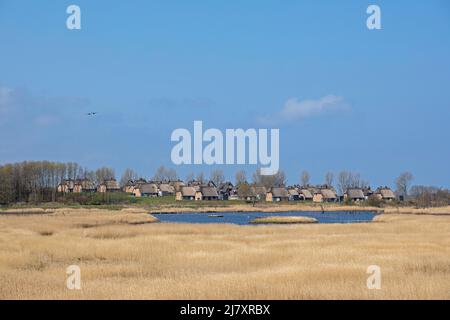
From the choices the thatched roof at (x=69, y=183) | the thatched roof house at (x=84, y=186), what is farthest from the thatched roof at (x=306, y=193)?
the thatched roof at (x=69, y=183)

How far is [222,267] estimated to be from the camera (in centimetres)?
2689

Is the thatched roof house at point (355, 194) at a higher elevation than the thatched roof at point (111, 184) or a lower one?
lower

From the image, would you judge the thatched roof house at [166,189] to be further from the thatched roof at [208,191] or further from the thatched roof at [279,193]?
the thatched roof at [279,193]

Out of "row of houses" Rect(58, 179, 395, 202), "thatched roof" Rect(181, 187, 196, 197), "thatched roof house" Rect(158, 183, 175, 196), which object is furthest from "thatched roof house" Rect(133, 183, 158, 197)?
"thatched roof" Rect(181, 187, 196, 197)

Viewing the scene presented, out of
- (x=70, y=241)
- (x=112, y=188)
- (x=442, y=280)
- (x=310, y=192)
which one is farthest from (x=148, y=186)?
(x=442, y=280)

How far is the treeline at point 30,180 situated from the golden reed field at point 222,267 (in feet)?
236

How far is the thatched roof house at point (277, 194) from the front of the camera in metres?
182

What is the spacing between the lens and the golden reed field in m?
18.9

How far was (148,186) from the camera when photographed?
18112 cm

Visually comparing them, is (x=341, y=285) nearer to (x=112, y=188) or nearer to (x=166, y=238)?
(x=166, y=238)

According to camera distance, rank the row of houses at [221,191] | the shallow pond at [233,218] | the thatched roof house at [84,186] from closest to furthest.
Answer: the shallow pond at [233,218], the thatched roof house at [84,186], the row of houses at [221,191]

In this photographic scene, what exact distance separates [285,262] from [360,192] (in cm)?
16008

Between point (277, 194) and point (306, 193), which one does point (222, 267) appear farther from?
point (306, 193)

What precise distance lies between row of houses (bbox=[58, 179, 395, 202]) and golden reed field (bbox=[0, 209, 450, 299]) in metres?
126
